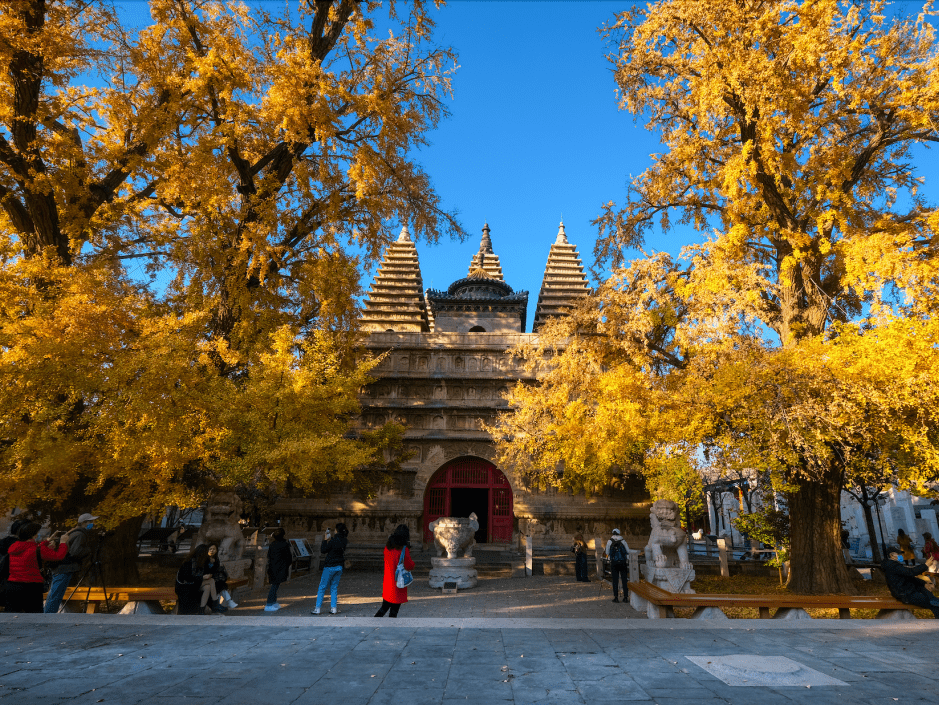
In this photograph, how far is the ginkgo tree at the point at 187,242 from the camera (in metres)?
8.48

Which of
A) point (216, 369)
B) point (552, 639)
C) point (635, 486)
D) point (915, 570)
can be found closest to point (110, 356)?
point (216, 369)

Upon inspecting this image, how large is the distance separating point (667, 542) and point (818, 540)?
11.7ft

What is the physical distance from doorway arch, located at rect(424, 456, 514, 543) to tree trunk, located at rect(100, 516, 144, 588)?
33.2 feet

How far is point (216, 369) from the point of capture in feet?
37.2

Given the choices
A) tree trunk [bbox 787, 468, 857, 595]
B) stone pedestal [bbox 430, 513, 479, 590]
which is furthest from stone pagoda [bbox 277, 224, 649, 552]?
tree trunk [bbox 787, 468, 857, 595]

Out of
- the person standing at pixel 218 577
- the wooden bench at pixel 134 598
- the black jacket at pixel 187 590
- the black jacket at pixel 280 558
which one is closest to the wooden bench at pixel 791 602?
the black jacket at pixel 280 558

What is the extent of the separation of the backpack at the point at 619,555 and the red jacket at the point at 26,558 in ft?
30.2

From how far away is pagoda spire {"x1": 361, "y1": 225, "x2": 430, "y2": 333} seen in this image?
30219 mm

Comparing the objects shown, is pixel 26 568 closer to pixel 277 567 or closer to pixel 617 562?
pixel 277 567

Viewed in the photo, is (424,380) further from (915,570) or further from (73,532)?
(915,570)

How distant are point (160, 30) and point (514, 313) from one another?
73.9ft

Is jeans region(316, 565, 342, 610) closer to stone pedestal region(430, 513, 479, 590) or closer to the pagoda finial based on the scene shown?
stone pedestal region(430, 513, 479, 590)

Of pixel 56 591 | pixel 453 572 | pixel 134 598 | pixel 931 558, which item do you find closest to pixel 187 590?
pixel 134 598

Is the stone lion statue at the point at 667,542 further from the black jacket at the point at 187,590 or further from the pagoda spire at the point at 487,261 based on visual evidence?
the pagoda spire at the point at 487,261
